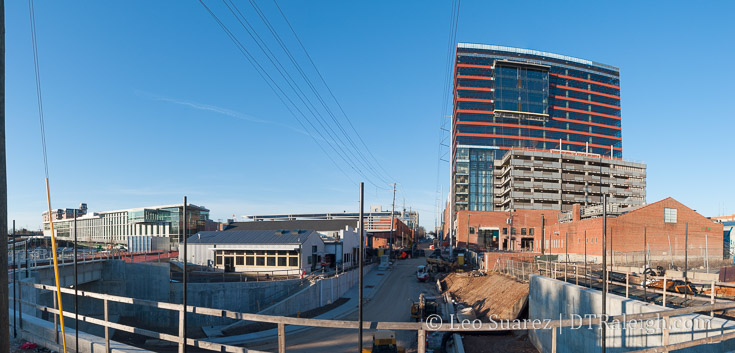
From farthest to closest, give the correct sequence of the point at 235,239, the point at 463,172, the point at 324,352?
1. the point at 463,172
2. the point at 235,239
3. the point at 324,352

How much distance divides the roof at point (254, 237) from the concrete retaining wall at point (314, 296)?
4967 mm

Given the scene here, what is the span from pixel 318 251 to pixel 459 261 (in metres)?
23.8

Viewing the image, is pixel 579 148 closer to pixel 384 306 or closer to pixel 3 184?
pixel 384 306

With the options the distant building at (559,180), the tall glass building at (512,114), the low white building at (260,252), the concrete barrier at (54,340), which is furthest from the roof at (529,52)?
the concrete barrier at (54,340)

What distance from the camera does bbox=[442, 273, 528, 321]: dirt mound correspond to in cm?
2731

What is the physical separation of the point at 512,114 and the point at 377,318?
10077 centimetres

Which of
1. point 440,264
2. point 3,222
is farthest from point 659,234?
point 3,222

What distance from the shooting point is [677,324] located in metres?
10.4

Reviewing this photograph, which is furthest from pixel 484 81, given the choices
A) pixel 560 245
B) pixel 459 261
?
pixel 459 261

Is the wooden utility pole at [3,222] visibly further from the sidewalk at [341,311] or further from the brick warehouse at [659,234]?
the brick warehouse at [659,234]

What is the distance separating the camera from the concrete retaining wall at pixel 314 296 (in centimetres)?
2997

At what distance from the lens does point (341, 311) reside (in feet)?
110

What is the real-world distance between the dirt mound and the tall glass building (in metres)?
73.8

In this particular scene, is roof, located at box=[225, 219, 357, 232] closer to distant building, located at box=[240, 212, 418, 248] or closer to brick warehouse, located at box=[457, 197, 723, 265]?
distant building, located at box=[240, 212, 418, 248]
